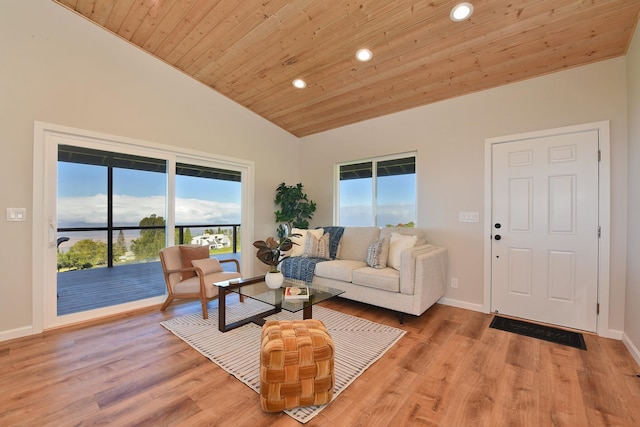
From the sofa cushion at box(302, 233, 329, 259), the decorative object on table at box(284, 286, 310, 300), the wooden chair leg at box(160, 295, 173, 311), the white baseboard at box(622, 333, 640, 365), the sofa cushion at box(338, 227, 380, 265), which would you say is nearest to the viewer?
the white baseboard at box(622, 333, 640, 365)

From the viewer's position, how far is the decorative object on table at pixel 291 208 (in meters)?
4.69

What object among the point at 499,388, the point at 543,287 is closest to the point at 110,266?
the point at 499,388

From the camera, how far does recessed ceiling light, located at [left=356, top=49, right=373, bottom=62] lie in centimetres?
279

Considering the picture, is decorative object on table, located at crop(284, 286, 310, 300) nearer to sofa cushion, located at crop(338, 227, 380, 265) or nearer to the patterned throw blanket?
the patterned throw blanket

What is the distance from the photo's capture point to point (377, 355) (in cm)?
222

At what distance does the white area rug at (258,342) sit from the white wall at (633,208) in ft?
6.23

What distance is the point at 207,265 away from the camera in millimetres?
3193

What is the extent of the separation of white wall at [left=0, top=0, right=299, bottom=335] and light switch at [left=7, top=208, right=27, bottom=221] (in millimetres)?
40

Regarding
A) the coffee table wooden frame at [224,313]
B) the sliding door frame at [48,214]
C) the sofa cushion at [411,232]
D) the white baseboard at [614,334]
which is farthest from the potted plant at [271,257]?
the white baseboard at [614,334]

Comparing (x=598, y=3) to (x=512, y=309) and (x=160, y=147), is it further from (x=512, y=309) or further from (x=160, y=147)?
(x=160, y=147)

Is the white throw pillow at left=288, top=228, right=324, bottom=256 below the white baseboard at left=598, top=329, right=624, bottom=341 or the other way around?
the other way around

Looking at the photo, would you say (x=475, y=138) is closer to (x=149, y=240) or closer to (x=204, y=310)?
(x=204, y=310)

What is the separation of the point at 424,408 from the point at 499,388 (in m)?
0.61

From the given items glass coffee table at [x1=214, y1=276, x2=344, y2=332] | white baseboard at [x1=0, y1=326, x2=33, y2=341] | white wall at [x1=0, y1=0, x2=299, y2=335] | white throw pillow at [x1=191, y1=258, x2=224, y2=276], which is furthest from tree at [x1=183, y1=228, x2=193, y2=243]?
white baseboard at [x1=0, y1=326, x2=33, y2=341]
